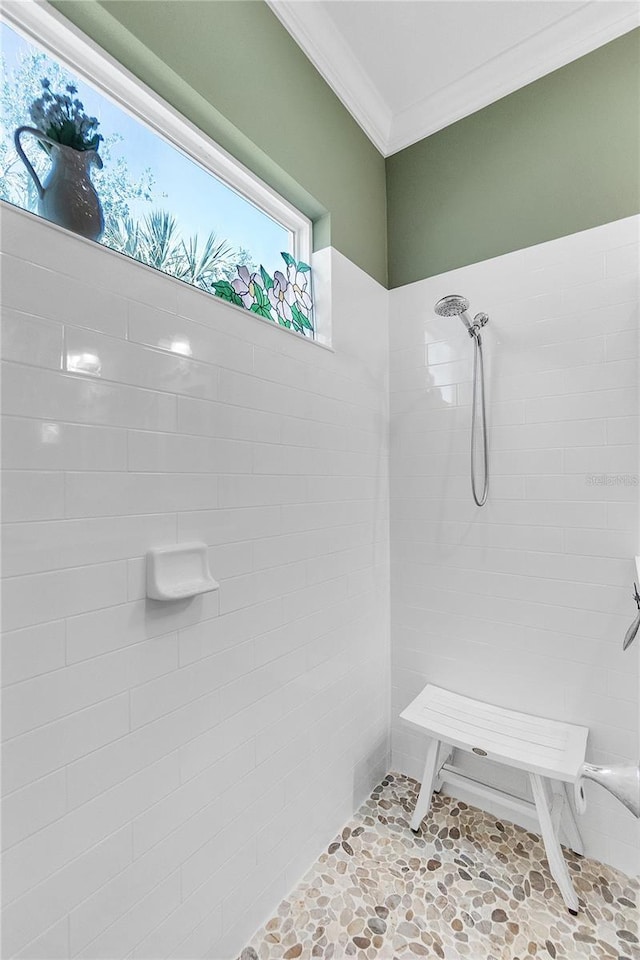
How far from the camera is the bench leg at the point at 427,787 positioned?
1620 millimetres

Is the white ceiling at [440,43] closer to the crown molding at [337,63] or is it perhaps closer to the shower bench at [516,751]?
the crown molding at [337,63]

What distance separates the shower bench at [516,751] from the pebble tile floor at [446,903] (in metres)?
0.07

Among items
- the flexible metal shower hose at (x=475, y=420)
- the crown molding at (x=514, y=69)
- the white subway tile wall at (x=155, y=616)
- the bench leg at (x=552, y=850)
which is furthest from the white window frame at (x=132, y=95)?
the bench leg at (x=552, y=850)

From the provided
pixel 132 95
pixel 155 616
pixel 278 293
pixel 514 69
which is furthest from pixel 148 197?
pixel 514 69

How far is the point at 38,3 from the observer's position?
0.96 m

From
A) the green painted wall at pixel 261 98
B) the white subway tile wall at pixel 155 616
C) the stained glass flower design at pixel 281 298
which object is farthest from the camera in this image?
the stained glass flower design at pixel 281 298

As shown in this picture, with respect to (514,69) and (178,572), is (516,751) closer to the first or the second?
(178,572)

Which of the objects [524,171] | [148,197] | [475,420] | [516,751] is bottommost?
[516,751]

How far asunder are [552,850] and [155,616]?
4.67ft

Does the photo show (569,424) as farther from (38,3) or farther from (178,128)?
(38,3)

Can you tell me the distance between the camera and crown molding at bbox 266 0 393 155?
1.48m

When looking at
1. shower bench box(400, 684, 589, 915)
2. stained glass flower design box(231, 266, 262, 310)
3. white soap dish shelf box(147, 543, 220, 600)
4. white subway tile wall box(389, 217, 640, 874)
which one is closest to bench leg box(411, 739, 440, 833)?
shower bench box(400, 684, 589, 915)

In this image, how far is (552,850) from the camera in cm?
137

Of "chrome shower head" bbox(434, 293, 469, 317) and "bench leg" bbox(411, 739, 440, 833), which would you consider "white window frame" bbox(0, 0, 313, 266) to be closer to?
"chrome shower head" bbox(434, 293, 469, 317)
